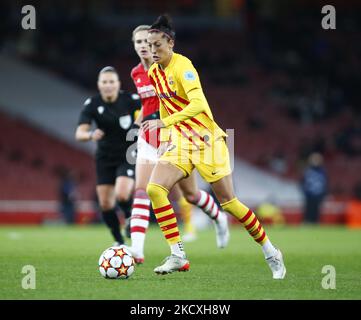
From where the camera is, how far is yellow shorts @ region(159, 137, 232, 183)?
834 cm

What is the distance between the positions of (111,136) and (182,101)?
280 cm

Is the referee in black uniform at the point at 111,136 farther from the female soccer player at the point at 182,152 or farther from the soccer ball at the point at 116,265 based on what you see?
the soccer ball at the point at 116,265

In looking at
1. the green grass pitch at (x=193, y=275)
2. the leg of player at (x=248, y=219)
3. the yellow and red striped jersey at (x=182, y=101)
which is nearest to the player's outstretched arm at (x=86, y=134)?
the green grass pitch at (x=193, y=275)

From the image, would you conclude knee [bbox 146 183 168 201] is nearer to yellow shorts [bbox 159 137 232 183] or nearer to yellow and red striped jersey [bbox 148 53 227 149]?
yellow shorts [bbox 159 137 232 183]

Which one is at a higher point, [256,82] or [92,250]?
[256,82]

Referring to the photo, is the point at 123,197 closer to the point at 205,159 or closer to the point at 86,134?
the point at 86,134

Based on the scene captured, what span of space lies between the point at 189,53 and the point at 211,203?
2285cm

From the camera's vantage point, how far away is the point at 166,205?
27.6 feet

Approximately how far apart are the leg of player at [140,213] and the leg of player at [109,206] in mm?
1106

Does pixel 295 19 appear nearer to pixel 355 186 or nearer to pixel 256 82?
pixel 256 82

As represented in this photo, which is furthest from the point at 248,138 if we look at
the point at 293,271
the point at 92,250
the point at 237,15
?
the point at 293,271

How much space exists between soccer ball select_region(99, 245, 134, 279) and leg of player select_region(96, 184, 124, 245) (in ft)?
8.98

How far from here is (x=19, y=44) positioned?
32938 mm

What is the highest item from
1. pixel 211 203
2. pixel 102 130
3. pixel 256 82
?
pixel 256 82
